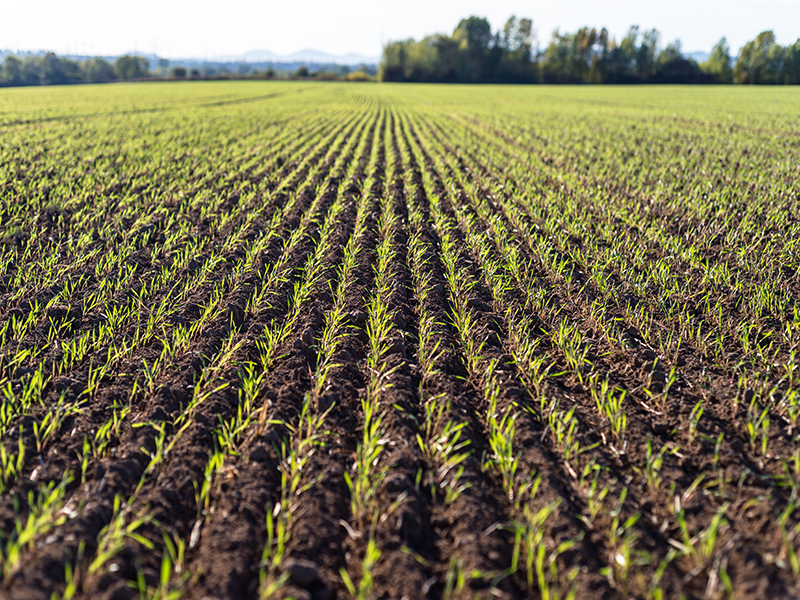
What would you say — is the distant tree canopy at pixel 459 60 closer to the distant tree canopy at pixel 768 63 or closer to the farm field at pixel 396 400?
the distant tree canopy at pixel 768 63

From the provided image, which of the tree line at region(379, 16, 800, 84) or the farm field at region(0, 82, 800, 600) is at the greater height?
the tree line at region(379, 16, 800, 84)

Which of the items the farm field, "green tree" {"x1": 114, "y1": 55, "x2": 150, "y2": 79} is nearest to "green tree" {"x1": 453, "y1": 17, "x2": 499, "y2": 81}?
"green tree" {"x1": 114, "y1": 55, "x2": 150, "y2": 79}

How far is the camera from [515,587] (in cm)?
208

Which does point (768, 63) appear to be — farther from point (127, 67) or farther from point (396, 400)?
point (127, 67)

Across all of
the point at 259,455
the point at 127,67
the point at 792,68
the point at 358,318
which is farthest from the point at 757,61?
the point at 127,67

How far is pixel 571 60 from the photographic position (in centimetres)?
8494

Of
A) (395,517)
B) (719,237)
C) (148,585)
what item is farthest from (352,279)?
(719,237)

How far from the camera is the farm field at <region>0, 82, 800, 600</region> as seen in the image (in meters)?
2.16

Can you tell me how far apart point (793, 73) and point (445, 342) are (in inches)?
3683

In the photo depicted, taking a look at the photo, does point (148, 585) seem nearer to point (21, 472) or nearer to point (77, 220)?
point (21, 472)

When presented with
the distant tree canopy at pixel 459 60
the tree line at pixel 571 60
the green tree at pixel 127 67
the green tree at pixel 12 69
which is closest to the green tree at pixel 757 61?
the tree line at pixel 571 60

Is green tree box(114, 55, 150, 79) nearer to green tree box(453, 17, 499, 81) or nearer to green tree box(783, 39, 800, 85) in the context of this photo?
green tree box(453, 17, 499, 81)

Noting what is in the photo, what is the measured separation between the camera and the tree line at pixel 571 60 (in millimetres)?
75812

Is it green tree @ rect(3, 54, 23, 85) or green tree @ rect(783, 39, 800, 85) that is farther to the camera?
green tree @ rect(3, 54, 23, 85)
